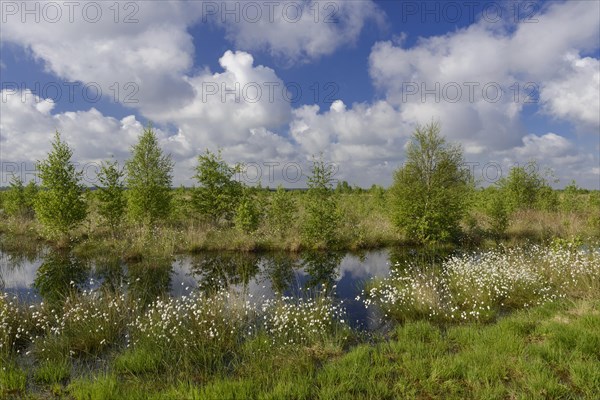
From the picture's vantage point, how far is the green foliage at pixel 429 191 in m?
21.4

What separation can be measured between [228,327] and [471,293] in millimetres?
7200

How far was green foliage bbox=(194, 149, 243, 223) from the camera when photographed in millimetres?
24781

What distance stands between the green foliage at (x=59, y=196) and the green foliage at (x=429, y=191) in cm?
2084

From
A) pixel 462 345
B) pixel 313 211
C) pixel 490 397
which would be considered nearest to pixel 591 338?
pixel 462 345

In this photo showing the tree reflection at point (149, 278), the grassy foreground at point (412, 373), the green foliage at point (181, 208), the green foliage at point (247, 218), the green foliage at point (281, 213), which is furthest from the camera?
the green foliage at point (181, 208)

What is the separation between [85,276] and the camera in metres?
15.2

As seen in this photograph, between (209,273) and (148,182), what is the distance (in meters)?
12.6

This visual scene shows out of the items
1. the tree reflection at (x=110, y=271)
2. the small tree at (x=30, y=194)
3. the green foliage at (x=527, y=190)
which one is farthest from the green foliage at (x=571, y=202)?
the small tree at (x=30, y=194)

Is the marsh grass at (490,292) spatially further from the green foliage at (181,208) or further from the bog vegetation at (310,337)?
the green foliage at (181,208)

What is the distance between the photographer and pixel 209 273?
1594 cm

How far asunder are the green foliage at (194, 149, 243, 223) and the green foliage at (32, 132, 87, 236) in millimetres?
7602

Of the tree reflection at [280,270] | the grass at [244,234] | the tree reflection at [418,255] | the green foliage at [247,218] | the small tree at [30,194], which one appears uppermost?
the small tree at [30,194]

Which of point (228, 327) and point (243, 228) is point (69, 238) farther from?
point (228, 327)

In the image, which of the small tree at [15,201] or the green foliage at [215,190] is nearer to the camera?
the green foliage at [215,190]
